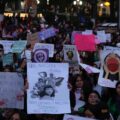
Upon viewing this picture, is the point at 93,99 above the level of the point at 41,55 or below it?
below

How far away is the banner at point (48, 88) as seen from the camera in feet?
27.4

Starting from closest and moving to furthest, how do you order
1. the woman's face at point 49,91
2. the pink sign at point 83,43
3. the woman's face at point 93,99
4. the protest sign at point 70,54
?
the woman's face at point 49,91 → the woman's face at point 93,99 → the protest sign at point 70,54 → the pink sign at point 83,43

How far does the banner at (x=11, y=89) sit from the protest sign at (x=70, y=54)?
2.59m

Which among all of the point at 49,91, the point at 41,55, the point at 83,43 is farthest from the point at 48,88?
the point at 83,43

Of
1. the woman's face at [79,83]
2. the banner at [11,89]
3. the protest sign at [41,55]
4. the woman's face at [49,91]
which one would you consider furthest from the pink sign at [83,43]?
the woman's face at [49,91]

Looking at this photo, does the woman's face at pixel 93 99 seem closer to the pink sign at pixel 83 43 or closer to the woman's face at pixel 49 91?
the woman's face at pixel 49 91

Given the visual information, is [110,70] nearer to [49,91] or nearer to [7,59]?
[49,91]

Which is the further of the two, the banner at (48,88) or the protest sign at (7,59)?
the protest sign at (7,59)

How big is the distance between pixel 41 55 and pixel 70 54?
690 mm

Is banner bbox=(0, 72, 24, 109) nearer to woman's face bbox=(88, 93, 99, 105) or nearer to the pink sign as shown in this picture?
woman's face bbox=(88, 93, 99, 105)

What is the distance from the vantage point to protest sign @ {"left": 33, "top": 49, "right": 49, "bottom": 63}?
11141mm

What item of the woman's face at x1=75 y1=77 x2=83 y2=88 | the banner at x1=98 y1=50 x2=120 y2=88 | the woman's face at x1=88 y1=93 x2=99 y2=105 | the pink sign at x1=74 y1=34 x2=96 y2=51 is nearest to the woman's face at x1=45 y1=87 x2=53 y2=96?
the woman's face at x1=88 y1=93 x2=99 y2=105

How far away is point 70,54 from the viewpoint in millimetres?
11805

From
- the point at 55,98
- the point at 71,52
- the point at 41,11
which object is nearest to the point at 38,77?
the point at 55,98
